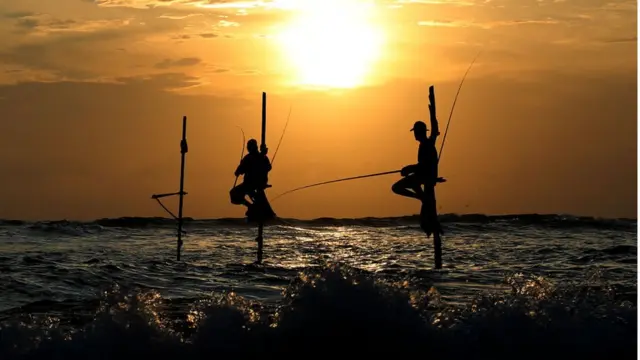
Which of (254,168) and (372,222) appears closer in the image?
(254,168)

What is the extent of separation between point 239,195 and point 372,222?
2598 centimetres

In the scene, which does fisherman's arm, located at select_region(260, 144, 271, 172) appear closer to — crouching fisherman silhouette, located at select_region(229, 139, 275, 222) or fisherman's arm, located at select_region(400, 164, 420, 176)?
crouching fisherman silhouette, located at select_region(229, 139, 275, 222)

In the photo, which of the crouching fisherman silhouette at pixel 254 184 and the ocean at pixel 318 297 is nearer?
the ocean at pixel 318 297

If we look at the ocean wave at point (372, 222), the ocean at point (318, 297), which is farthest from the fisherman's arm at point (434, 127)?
the ocean wave at point (372, 222)

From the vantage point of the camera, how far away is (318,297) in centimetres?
1379

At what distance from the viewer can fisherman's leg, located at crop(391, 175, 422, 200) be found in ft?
65.4

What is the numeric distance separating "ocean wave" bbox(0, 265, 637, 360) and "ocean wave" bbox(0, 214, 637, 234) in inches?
1100

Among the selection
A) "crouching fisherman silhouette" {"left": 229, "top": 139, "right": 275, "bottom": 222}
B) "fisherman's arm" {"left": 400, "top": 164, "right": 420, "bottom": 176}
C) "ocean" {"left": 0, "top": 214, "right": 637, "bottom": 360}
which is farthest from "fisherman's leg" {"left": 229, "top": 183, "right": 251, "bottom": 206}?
"fisherman's arm" {"left": 400, "top": 164, "right": 420, "bottom": 176}

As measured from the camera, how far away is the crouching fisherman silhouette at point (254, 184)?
24766 millimetres

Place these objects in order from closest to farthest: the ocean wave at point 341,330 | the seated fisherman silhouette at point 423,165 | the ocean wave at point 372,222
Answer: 1. the ocean wave at point 341,330
2. the seated fisherman silhouette at point 423,165
3. the ocean wave at point 372,222

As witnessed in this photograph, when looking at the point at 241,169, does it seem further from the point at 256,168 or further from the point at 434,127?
the point at 434,127

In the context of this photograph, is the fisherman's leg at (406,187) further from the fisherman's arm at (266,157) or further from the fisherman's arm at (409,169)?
the fisherman's arm at (266,157)

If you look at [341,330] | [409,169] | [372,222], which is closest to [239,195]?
[409,169]

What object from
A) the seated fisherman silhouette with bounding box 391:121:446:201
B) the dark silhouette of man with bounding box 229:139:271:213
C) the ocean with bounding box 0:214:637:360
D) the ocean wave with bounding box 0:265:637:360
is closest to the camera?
the ocean wave with bounding box 0:265:637:360
